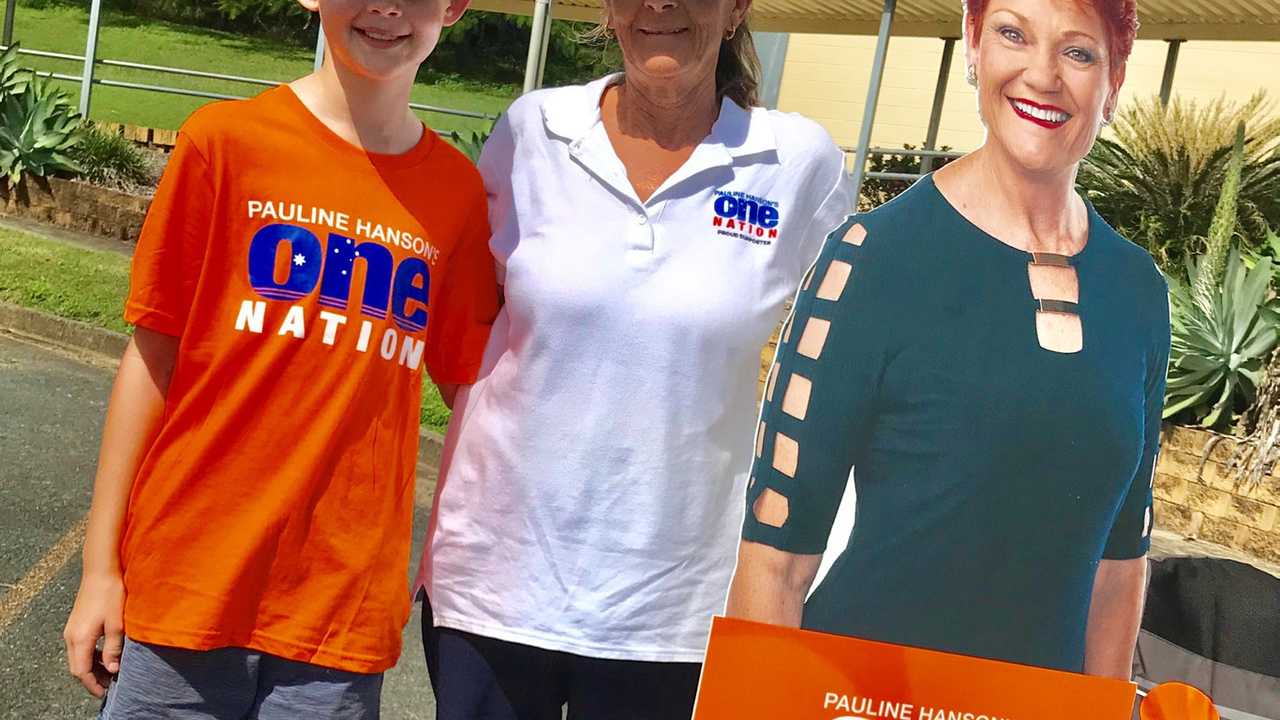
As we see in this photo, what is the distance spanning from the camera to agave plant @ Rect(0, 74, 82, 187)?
35.5 feet

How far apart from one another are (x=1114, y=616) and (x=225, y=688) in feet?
4.11

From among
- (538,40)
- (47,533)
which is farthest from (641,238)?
(47,533)

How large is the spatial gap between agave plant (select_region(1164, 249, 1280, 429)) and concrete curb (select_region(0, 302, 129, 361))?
6198 millimetres

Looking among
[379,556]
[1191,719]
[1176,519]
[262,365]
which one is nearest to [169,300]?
[262,365]

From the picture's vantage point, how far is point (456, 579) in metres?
2.10

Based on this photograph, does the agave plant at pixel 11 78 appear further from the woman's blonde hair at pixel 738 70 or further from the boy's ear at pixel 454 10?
the woman's blonde hair at pixel 738 70

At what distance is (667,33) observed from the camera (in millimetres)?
2029

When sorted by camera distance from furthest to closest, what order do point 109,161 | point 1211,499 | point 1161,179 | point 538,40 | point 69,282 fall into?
1. point 109,161
2. point 69,282
3. point 1211,499
4. point 1161,179
5. point 538,40

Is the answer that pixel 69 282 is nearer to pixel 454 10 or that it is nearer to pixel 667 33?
pixel 454 10

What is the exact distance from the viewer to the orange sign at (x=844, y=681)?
1.78 meters

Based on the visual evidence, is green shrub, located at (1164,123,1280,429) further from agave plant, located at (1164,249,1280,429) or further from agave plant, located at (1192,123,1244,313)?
agave plant, located at (1192,123,1244,313)

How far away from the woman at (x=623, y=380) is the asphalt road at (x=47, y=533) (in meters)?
2.46

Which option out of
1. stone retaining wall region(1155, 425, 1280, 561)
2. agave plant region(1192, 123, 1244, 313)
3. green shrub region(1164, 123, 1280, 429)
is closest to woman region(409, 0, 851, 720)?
agave plant region(1192, 123, 1244, 313)

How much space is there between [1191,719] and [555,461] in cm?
99
